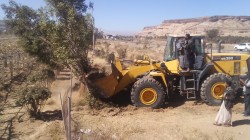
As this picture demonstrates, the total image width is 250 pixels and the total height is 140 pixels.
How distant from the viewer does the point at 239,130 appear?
9.68m

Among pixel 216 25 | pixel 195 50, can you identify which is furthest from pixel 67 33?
pixel 216 25

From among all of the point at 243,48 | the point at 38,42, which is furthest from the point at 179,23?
the point at 38,42

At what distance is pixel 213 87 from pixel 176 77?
1.30 meters

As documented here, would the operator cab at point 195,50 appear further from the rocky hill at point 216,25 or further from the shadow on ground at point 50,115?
the rocky hill at point 216,25

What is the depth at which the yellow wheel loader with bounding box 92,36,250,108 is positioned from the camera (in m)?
12.1

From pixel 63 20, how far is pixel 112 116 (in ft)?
13.0

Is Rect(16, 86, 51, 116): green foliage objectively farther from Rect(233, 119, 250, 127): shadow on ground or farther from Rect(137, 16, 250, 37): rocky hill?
Rect(137, 16, 250, 37): rocky hill

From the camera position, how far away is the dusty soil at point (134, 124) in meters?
9.40

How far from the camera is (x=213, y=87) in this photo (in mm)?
12148

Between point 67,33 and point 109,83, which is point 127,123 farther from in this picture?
point 67,33

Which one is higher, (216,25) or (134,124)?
(216,25)

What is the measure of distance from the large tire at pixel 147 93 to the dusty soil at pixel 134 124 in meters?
0.26

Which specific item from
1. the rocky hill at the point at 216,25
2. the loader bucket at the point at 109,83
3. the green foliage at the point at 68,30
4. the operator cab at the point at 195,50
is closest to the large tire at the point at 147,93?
the loader bucket at the point at 109,83

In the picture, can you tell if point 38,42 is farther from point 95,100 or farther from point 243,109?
point 243,109
